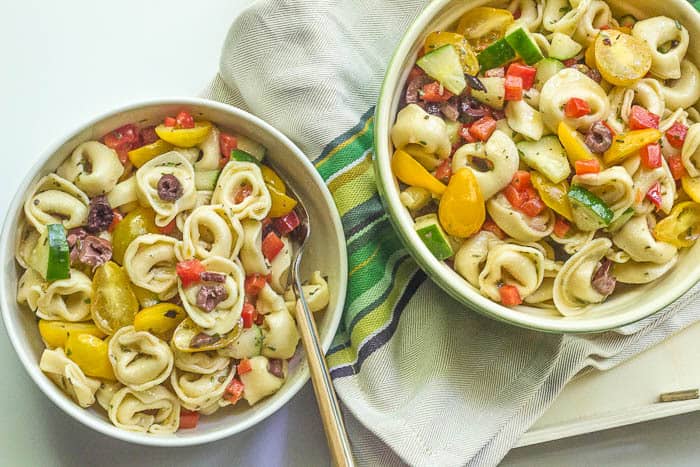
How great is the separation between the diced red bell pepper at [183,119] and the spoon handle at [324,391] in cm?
40

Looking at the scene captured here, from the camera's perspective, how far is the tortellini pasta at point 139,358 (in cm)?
155

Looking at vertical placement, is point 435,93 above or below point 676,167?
above

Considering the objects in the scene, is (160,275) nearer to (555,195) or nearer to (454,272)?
(454,272)

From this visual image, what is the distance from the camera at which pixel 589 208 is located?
5.04 ft

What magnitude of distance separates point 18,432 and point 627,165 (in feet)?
4.41

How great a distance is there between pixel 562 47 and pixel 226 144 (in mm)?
685

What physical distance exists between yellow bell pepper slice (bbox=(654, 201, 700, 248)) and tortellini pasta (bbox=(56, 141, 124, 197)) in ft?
3.43

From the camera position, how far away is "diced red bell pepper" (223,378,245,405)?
163 cm

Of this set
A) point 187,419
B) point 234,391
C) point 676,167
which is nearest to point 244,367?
point 234,391

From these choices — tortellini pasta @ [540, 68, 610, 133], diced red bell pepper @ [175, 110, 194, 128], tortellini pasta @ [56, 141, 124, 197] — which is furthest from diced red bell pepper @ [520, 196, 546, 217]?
tortellini pasta @ [56, 141, 124, 197]

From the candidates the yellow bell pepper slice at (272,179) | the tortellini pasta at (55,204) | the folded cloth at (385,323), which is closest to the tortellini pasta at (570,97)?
the folded cloth at (385,323)

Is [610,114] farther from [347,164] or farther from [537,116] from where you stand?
[347,164]

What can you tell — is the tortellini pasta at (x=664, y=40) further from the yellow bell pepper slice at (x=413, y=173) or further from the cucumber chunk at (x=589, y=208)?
the yellow bell pepper slice at (x=413, y=173)

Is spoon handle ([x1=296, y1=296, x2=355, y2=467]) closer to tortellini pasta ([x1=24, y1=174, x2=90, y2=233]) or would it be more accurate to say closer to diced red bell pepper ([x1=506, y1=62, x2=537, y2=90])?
tortellini pasta ([x1=24, y1=174, x2=90, y2=233])
